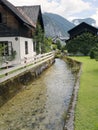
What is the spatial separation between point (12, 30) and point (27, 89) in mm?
10849

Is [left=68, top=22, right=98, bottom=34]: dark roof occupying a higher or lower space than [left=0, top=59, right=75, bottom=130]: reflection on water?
higher

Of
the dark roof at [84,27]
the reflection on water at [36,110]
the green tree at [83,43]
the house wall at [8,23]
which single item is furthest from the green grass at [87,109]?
the dark roof at [84,27]

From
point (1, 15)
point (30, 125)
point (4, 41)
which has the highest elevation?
point (1, 15)

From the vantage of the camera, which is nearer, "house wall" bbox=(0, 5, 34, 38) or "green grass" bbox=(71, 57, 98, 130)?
"green grass" bbox=(71, 57, 98, 130)

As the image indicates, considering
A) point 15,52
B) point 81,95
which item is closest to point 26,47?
point 15,52

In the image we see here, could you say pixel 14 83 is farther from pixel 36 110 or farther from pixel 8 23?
pixel 8 23

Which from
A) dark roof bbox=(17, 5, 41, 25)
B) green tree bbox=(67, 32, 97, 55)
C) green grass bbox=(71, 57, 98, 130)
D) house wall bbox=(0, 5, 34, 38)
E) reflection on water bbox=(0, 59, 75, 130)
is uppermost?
dark roof bbox=(17, 5, 41, 25)

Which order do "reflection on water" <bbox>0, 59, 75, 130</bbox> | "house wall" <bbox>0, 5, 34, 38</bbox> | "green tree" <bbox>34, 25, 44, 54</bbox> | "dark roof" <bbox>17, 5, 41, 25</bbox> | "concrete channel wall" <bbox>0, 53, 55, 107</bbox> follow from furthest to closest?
"green tree" <bbox>34, 25, 44, 54</bbox> → "dark roof" <bbox>17, 5, 41, 25</bbox> → "house wall" <bbox>0, 5, 34, 38</bbox> → "concrete channel wall" <bbox>0, 53, 55, 107</bbox> → "reflection on water" <bbox>0, 59, 75, 130</bbox>

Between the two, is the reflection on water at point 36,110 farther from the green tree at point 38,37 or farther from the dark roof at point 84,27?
the dark roof at point 84,27

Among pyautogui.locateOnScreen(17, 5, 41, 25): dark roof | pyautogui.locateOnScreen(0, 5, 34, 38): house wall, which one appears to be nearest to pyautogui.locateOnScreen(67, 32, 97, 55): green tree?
pyautogui.locateOnScreen(17, 5, 41, 25): dark roof

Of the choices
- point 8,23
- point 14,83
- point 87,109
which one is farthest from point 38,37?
point 87,109

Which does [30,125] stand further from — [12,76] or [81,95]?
[12,76]

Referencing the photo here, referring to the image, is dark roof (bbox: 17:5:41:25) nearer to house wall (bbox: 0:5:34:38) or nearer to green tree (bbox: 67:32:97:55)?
house wall (bbox: 0:5:34:38)

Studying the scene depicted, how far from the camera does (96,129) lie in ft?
19.8
